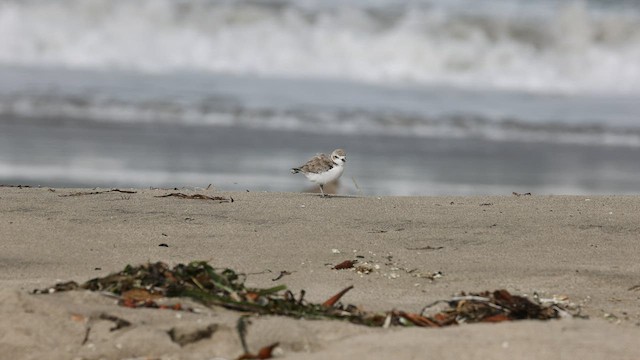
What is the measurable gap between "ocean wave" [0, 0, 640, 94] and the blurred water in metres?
0.04

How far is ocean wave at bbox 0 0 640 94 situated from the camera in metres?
19.0

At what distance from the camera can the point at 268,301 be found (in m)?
4.14

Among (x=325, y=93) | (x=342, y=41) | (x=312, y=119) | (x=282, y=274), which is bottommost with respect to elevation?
(x=282, y=274)

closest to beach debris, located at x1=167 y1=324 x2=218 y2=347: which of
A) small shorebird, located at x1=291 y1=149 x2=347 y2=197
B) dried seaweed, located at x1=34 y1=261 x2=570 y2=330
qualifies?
dried seaweed, located at x1=34 y1=261 x2=570 y2=330

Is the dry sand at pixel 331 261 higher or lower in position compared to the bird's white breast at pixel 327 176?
Result: lower

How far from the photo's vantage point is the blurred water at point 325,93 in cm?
1101

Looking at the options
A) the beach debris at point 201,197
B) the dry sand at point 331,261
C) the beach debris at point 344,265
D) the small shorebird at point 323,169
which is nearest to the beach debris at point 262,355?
the dry sand at point 331,261

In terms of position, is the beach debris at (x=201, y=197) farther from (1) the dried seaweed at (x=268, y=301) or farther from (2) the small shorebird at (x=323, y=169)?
(1) the dried seaweed at (x=268, y=301)

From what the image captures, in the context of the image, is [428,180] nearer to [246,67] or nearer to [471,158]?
[471,158]

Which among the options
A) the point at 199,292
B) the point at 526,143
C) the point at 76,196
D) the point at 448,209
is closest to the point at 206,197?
the point at 76,196

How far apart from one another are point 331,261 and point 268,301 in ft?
4.23

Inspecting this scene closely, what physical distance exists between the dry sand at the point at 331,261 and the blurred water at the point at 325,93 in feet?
9.34

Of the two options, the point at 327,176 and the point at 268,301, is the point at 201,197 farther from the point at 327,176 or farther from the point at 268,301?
the point at 268,301

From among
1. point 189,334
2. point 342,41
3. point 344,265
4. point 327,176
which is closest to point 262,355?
point 189,334
